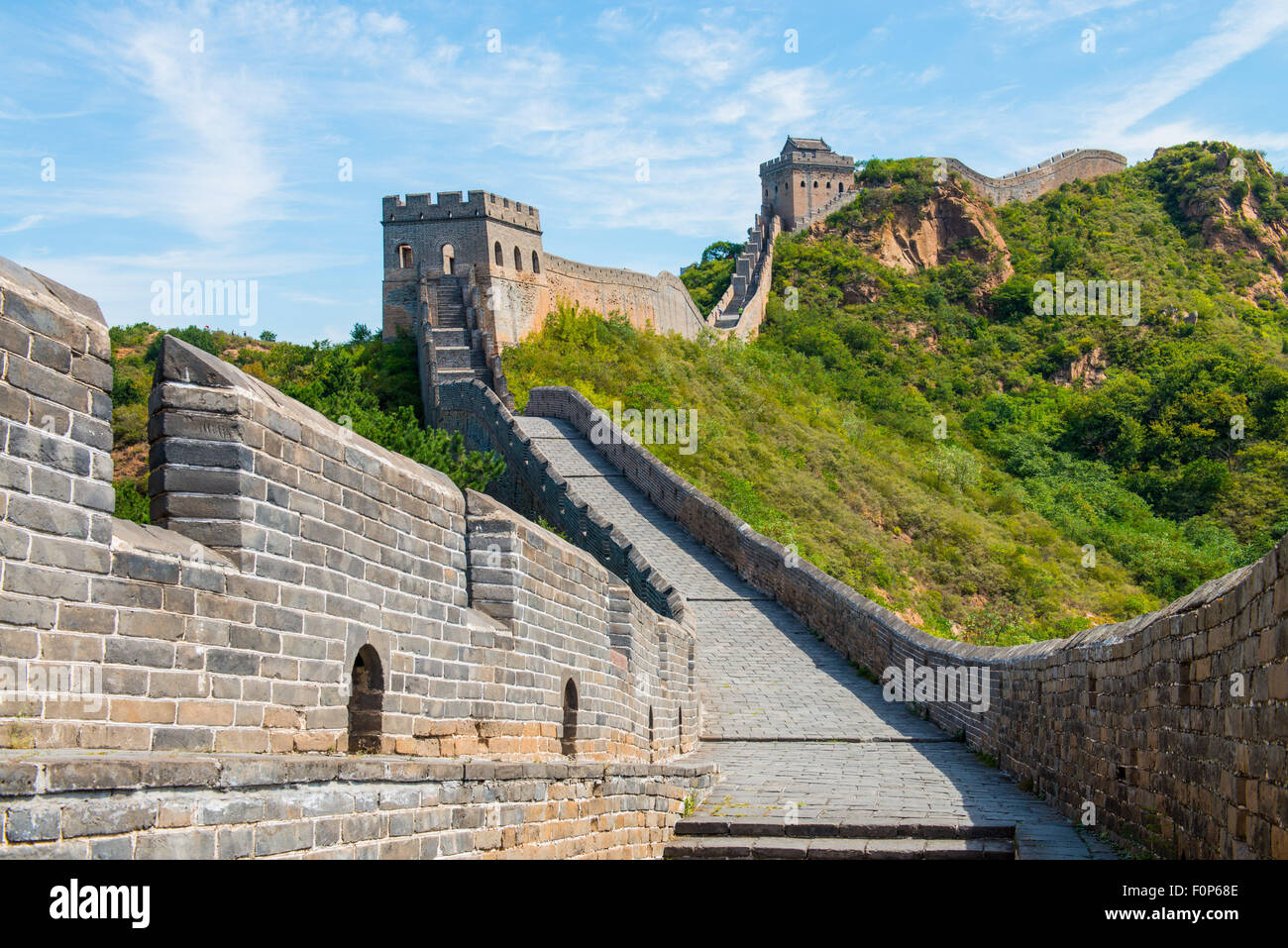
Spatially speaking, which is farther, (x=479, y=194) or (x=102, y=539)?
(x=479, y=194)

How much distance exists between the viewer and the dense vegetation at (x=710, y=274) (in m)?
62.2

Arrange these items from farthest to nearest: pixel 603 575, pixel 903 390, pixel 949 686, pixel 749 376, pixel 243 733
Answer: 1. pixel 903 390
2. pixel 749 376
3. pixel 949 686
4. pixel 603 575
5. pixel 243 733

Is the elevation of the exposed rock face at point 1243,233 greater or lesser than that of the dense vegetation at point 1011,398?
greater

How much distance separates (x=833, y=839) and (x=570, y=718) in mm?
2179

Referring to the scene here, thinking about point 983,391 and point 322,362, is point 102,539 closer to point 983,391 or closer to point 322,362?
point 322,362

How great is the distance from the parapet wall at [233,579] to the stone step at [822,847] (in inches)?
→ 63.6

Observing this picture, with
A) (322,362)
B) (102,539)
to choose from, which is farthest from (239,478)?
(322,362)

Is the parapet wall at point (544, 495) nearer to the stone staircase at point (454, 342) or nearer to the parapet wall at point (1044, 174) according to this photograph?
the stone staircase at point (454, 342)

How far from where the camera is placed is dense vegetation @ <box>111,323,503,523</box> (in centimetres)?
2472

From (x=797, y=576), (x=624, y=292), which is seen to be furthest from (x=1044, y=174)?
(x=797, y=576)

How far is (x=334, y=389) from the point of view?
32156 millimetres

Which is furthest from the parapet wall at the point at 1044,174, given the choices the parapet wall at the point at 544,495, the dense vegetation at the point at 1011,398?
the parapet wall at the point at 544,495

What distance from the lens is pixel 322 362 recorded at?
35.6 meters

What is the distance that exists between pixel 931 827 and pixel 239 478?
20.3ft
